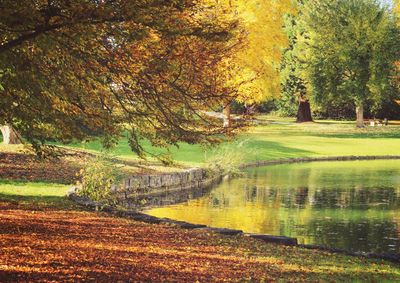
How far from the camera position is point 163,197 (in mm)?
21297

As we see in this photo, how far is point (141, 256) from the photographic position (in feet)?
32.8

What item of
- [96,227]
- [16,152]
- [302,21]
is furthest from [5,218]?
[302,21]

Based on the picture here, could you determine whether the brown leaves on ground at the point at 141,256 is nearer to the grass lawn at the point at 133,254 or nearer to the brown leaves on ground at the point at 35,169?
the grass lawn at the point at 133,254

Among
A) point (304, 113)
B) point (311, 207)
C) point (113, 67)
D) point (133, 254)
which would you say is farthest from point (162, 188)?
point (304, 113)

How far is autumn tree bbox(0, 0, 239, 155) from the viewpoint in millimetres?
9422

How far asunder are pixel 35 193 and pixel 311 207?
24.3 ft

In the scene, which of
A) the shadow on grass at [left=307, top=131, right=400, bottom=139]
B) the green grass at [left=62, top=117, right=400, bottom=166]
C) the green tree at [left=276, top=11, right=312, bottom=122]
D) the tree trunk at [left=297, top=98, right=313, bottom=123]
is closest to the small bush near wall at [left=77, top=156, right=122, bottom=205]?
the green grass at [left=62, top=117, right=400, bottom=166]

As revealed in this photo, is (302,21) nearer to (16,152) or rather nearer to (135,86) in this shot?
(16,152)

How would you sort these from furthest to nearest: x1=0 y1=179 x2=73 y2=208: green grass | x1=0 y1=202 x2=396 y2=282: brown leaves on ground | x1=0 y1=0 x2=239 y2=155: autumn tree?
x1=0 y1=179 x2=73 y2=208: green grass → x1=0 y1=0 x2=239 y2=155: autumn tree → x1=0 y1=202 x2=396 y2=282: brown leaves on ground

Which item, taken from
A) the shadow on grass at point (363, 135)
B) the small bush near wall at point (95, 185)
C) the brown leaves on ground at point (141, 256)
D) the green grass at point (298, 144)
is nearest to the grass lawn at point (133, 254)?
the brown leaves on ground at point (141, 256)

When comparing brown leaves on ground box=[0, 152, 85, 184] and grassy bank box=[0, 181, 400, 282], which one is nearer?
grassy bank box=[0, 181, 400, 282]

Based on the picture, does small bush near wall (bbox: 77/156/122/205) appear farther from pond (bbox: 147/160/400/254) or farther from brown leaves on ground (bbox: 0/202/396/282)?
brown leaves on ground (bbox: 0/202/396/282)

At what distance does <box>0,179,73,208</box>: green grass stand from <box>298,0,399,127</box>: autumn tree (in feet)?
123

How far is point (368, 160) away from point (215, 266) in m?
27.3
